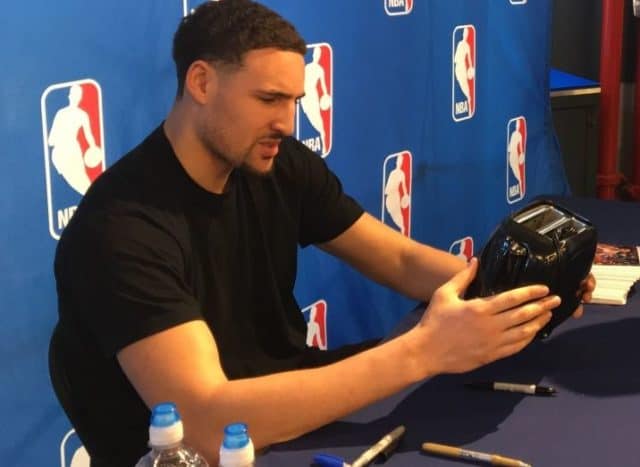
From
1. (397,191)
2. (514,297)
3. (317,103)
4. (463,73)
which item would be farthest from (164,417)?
(463,73)

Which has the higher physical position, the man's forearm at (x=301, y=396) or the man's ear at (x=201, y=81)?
the man's ear at (x=201, y=81)

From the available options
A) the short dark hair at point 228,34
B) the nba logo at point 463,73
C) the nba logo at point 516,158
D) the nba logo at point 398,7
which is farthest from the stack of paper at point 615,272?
the nba logo at point 516,158

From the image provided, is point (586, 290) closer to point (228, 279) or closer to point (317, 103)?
point (228, 279)

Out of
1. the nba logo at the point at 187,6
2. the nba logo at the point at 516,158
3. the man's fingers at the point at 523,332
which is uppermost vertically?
the nba logo at the point at 187,6

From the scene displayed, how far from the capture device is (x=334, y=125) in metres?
2.10

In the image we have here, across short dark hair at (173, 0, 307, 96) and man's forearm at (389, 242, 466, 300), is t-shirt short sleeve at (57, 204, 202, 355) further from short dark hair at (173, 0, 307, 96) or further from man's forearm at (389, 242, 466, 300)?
man's forearm at (389, 242, 466, 300)

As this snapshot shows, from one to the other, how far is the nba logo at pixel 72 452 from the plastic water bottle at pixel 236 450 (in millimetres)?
749

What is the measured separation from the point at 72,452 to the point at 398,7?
1.34 metres

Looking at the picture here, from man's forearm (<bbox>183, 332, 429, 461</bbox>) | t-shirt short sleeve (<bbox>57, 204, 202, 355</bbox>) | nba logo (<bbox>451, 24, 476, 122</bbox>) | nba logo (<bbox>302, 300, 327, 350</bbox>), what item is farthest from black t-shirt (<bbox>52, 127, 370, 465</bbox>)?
nba logo (<bbox>451, 24, 476, 122</bbox>)

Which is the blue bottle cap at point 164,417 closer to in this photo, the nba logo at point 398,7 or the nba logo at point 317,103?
the nba logo at point 317,103

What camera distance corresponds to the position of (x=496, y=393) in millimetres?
1167

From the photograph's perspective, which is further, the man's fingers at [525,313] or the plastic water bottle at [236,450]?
the man's fingers at [525,313]

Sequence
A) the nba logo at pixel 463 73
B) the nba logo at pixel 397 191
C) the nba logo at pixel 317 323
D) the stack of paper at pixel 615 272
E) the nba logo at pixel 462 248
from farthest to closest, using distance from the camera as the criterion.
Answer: the nba logo at pixel 462 248
the nba logo at pixel 463 73
the nba logo at pixel 397 191
the nba logo at pixel 317 323
the stack of paper at pixel 615 272

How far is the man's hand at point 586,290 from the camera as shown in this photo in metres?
1.33
